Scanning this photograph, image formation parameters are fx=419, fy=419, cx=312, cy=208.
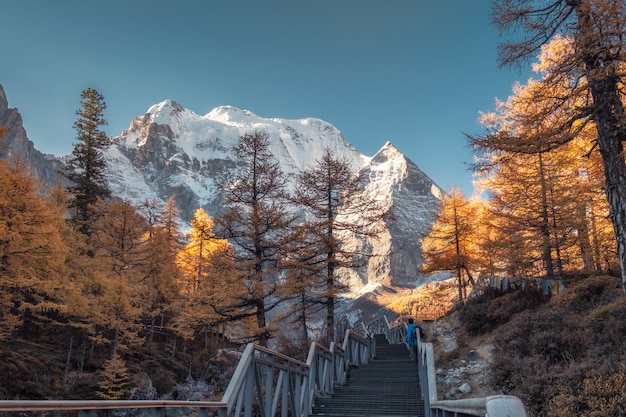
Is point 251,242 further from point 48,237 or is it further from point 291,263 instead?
point 48,237

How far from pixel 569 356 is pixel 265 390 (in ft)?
19.7

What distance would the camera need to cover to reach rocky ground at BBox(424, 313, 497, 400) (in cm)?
978

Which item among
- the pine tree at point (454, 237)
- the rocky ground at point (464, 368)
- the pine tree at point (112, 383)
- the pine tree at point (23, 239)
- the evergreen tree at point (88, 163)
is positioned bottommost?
the pine tree at point (112, 383)

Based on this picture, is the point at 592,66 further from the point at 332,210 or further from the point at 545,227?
the point at 332,210

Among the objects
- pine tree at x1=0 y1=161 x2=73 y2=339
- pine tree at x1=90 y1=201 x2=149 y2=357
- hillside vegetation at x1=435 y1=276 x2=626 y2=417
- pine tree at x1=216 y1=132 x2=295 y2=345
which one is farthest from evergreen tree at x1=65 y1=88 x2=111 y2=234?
hillside vegetation at x1=435 y1=276 x2=626 y2=417

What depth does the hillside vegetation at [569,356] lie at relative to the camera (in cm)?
Result: 566

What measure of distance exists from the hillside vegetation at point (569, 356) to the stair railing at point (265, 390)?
374 cm

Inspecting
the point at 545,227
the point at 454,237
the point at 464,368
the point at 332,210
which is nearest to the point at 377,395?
the point at 464,368

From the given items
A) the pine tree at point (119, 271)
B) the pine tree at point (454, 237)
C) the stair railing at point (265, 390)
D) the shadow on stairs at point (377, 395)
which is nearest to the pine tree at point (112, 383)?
the pine tree at point (119, 271)

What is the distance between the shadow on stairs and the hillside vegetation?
65.1 inches

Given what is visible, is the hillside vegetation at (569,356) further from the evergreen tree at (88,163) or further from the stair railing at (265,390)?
the evergreen tree at (88,163)

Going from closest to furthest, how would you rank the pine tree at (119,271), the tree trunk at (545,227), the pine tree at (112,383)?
the tree trunk at (545,227), the pine tree at (112,383), the pine tree at (119,271)

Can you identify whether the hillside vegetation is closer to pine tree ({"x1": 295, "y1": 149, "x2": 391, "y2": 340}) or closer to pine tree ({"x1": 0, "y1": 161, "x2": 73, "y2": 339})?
pine tree ({"x1": 295, "y1": 149, "x2": 391, "y2": 340})

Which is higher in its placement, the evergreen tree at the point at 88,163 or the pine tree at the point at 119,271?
the evergreen tree at the point at 88,163
